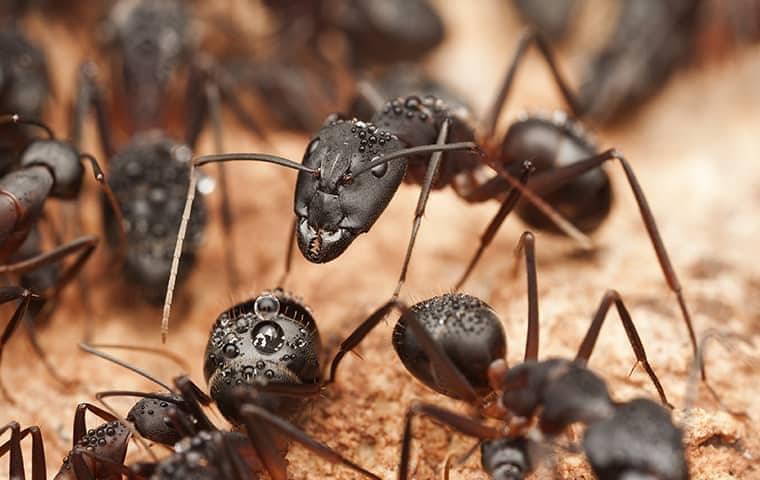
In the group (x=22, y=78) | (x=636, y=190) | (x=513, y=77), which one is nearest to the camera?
(x=636, y=190)

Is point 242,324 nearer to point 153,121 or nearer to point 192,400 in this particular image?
point 192,400

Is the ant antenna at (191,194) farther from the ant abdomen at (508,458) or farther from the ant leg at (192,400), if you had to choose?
the ant abdomen at (508,458)

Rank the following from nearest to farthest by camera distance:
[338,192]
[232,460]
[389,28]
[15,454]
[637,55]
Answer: [232,460] → [15,454] → [338,192] → [637,55] → [389,28]

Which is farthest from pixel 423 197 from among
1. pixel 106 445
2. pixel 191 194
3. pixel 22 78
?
pixel 22 78

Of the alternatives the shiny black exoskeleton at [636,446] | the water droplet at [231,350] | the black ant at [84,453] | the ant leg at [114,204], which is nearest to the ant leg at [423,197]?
the water droplet at [231,350]

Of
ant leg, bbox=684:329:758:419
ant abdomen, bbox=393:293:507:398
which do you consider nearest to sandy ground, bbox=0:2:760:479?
ant leg, bbox=684:329:758:419

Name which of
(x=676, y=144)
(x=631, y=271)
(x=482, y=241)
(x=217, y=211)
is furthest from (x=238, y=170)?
(x=676, y=144)

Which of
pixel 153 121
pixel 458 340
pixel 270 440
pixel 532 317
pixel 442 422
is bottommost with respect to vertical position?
pixel 270 440

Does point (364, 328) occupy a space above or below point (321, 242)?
below
